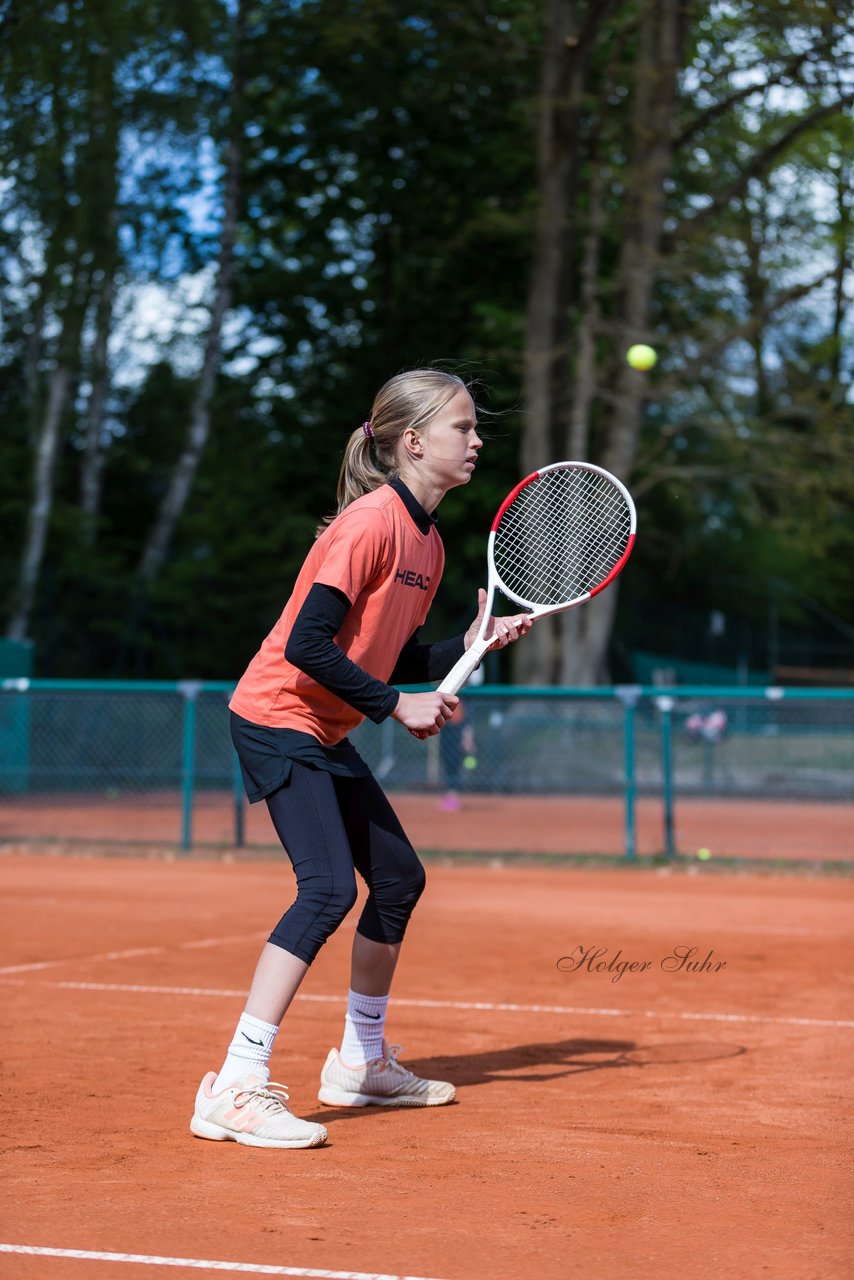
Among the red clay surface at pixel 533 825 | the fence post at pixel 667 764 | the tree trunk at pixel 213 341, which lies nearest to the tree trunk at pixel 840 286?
the tree trunk at pixel 213 341

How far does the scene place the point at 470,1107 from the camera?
4781 millimetres

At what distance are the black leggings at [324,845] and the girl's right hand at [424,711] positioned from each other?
37 cm

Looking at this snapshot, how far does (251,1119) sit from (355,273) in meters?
23.9

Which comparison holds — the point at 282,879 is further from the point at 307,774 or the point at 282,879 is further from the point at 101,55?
the point at 101,55

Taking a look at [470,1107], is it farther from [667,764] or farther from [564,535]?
[667,764]

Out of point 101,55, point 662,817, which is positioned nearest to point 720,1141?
point 662,817

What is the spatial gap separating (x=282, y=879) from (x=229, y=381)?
53.1 ft

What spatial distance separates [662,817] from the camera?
13383mm

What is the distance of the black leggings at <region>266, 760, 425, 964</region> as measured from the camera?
168 inches

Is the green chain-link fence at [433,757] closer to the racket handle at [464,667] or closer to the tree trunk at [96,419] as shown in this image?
the racket handle at [464,667]

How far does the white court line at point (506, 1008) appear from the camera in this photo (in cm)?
636

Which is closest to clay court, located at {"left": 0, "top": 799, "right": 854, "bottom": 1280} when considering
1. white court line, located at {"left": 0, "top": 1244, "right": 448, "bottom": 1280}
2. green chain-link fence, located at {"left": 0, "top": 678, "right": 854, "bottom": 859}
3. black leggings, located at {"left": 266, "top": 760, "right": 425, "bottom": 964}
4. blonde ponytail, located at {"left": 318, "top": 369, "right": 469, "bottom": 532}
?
white court line, located at {"left": 0, "top": 1244, "right": 448, "bottom": 1280}

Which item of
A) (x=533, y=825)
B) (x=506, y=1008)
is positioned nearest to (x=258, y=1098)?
(x=506, y=1008)

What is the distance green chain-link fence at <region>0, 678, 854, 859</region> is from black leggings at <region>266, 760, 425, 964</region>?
8.28m
